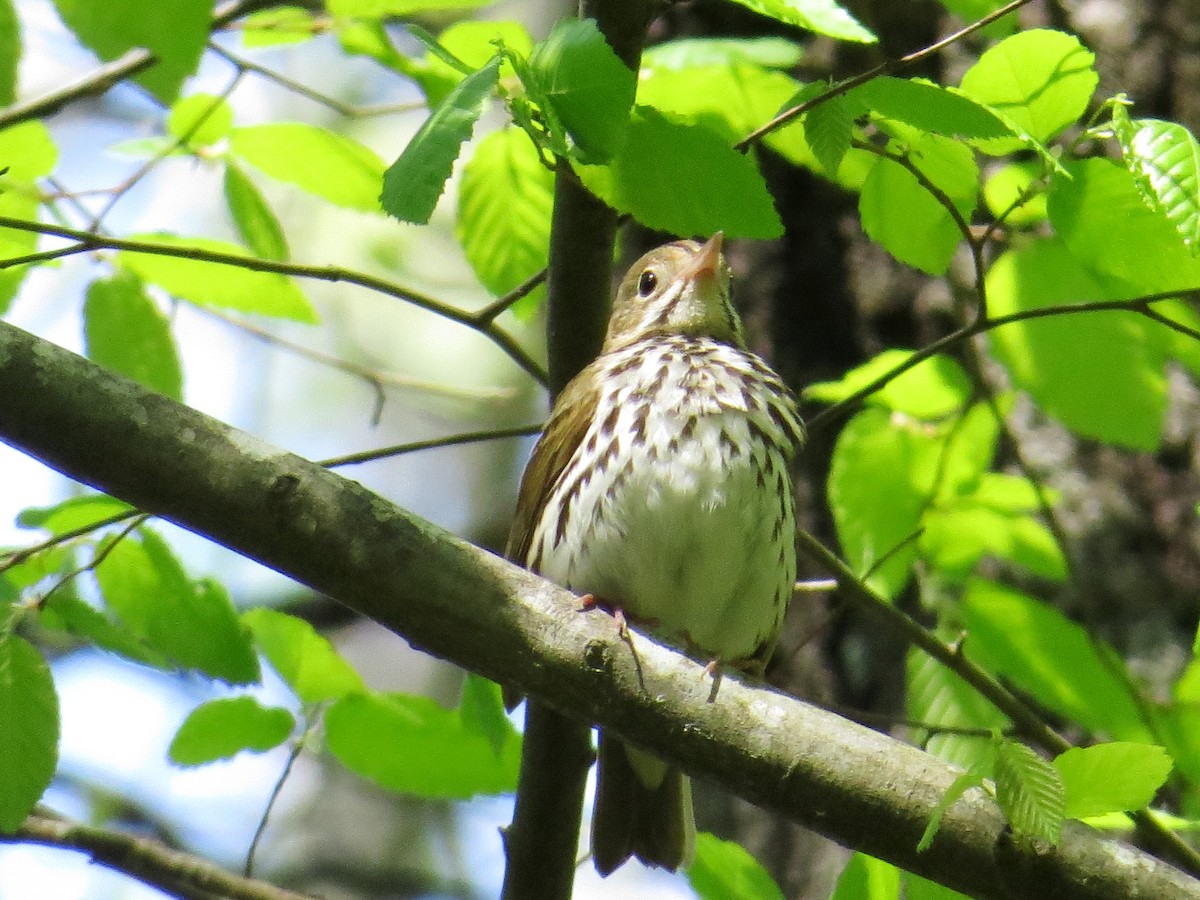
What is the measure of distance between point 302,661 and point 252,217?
2.92 ft

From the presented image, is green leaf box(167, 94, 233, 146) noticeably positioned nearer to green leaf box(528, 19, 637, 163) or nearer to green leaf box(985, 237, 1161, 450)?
green leaf box(528, 19, 637, 163)

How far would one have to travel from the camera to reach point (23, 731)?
220 cm

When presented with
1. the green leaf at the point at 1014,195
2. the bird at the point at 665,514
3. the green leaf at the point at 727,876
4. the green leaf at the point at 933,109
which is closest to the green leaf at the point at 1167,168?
the green leaf at the point at 933,109

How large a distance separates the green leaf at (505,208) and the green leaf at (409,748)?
34.8 inches

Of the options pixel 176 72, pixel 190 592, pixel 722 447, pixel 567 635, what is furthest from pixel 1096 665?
pixel 176 72

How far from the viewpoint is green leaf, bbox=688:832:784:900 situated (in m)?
2.44

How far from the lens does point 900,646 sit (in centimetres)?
430

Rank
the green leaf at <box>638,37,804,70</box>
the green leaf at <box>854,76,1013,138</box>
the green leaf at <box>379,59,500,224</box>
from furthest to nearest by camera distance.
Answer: the green leaf at <box>638,37,804,70</box> → the green leaf at <box>854,76,1013,138</box> → the green leaf at <box>379,59,500,224</box>

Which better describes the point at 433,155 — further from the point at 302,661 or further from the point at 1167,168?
the point at 302,661

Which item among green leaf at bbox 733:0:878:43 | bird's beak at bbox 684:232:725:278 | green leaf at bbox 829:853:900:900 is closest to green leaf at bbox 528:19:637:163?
green leaf at bbox 733:0:878:43

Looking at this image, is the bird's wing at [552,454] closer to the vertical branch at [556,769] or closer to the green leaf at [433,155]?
the vertical branch at [556,769]

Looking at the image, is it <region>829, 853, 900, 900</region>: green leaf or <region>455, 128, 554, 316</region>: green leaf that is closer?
<region>829, 853, 900, 900</region>: green leaf

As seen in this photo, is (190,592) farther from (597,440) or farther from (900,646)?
(900,646)

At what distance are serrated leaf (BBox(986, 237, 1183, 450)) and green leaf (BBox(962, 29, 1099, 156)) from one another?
0.61m
